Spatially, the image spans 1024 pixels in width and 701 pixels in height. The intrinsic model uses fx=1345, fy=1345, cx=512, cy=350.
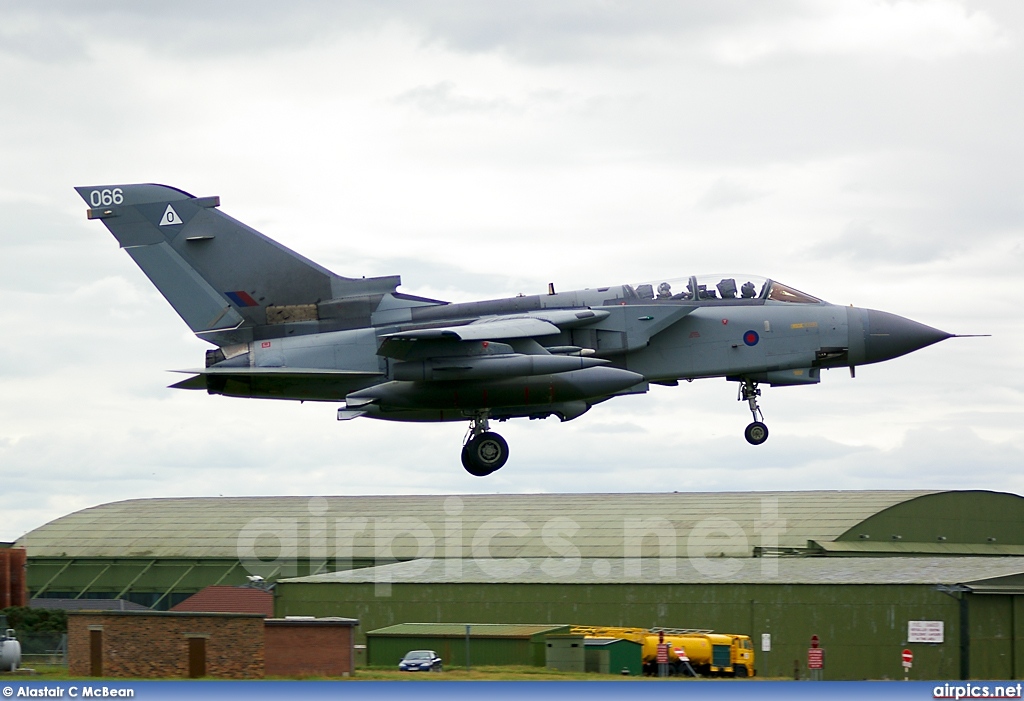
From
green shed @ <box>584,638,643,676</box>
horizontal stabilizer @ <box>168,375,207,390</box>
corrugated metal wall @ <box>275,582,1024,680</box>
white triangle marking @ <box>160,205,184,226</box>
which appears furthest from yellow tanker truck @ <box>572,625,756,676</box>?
white triangle marking @ <box>160,205,184,226</box>

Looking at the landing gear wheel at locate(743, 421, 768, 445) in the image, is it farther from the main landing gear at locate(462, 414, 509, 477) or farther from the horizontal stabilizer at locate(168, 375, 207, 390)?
the horizontal stabilizer at locate(168, 375, 207, 390)

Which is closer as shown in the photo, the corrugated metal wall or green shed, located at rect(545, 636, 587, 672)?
green shed, located at rect(545, 636, 587, 672)

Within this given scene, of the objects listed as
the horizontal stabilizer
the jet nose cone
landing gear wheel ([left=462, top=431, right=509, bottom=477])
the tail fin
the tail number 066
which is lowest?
landing gear wheel ([left=462, top=431, right=509, bottom=477])

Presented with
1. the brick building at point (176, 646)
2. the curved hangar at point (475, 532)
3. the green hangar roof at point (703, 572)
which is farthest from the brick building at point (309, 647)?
the curved hangar at point (475, 532)

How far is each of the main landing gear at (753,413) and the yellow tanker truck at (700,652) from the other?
5.86m

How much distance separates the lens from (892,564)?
36.8 metres

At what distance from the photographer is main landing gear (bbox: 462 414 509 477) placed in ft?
91.4

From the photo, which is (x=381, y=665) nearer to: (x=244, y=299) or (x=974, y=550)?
(x=244, y=299)

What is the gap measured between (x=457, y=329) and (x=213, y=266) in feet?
19.4

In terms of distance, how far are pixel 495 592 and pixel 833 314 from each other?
13250 mm

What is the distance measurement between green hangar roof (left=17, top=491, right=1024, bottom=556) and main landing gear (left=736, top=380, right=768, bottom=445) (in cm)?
1377

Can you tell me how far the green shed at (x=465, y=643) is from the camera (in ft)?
109

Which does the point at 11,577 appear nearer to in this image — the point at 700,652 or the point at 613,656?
the point at 613,656

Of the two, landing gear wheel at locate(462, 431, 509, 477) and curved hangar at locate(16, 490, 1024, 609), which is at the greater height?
landing gear wheel at locate(462, 431, 509, 477)
